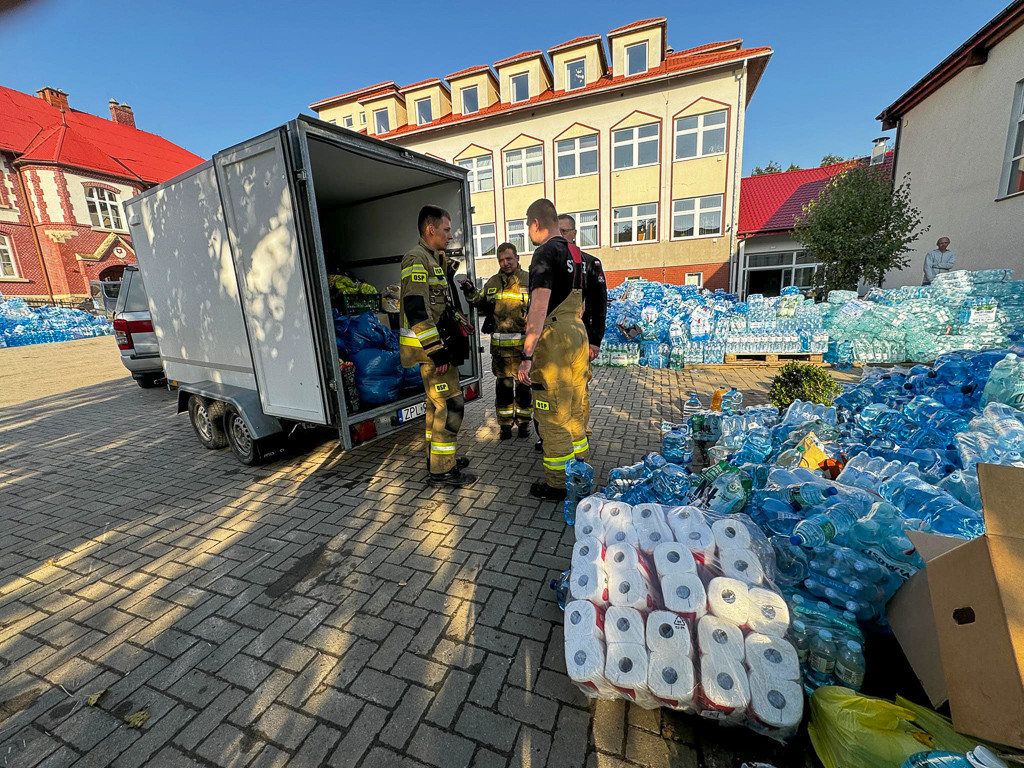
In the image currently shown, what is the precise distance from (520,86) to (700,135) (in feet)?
32.8

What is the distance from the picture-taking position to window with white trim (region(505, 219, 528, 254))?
2364cm

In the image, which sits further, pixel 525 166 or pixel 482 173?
pixel 482 173

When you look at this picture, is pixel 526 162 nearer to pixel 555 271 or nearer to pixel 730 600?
pixel 555 271

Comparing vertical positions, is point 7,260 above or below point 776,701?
above

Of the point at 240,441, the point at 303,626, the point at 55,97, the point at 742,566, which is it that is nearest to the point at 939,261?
the point at 742,566

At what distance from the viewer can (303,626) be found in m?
2.45

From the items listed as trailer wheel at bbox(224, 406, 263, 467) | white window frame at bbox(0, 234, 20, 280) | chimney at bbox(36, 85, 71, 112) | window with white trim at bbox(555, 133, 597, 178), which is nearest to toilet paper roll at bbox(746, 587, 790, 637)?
trailer wheel at bbox(224, 406, 263, 467)

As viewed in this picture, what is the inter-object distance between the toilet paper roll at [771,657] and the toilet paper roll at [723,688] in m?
0.06

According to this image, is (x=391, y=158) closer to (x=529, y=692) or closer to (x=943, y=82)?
(x=529, y=692)

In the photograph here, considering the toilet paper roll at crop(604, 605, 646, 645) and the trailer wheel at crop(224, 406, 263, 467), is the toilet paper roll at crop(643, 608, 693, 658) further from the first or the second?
the trailer wheel at crop(224, 406, 263, 467)

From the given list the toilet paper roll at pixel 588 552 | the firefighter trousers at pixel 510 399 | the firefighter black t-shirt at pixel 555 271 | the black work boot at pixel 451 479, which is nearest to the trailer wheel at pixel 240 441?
the black work boot at pixel 451 479

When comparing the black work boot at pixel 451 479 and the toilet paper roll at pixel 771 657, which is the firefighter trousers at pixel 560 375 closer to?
the black work boot at pixel 451 479

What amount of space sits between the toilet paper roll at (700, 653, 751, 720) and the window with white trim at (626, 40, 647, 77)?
2565cm

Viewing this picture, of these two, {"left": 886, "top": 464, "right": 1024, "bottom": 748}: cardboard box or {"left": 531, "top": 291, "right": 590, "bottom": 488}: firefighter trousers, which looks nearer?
{"left": 886, "top": 464, "right": 1024, "bottom": 748}: cardboard box
